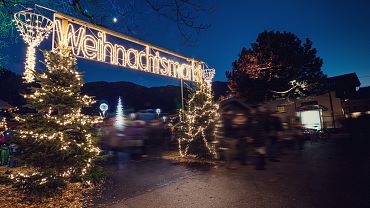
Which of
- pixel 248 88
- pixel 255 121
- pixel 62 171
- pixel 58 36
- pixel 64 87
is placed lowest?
pixel 62 171

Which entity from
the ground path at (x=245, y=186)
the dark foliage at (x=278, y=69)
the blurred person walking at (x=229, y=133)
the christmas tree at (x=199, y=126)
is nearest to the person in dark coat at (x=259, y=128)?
the blurred person walking at (x=229, y=133)

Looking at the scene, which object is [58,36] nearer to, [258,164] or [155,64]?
[155,64]

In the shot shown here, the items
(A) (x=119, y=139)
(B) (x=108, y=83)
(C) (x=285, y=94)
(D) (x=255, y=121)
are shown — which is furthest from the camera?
(B) (x=108, y=83)

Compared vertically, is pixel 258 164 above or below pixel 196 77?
below

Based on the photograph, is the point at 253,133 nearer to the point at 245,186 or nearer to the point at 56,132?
the point at 245,186

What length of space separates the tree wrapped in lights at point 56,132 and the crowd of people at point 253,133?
14.1 feet

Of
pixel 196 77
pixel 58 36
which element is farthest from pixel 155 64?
pixel 58 36

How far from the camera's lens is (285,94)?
31719 millimetres

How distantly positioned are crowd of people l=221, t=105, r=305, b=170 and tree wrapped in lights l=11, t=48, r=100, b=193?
170 inches

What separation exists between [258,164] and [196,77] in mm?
6925

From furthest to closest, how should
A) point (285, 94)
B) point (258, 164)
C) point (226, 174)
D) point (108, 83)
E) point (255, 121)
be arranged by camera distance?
point (108, 83), point (285, 94), point (258, 164), point (226, 174), point (255, 121)

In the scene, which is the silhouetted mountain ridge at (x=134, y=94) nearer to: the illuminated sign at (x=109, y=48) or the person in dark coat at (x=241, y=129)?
the illuminated sign at (x=109, y=48)

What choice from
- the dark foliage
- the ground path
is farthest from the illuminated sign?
the dark foliage

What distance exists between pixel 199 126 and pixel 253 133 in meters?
5.52
